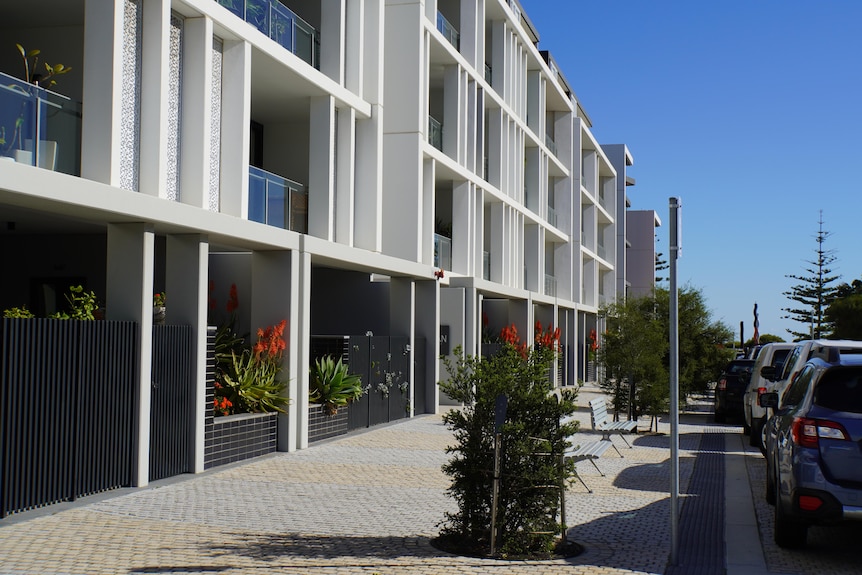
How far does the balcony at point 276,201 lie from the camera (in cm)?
1662

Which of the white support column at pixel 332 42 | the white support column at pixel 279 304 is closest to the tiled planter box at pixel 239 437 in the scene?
the white support column at pixel 279 304

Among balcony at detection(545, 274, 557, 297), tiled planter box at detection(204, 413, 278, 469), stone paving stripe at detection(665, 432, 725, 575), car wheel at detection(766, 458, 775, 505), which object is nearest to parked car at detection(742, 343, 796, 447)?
stone paving stripe at detection(665, 432, 725, 575)

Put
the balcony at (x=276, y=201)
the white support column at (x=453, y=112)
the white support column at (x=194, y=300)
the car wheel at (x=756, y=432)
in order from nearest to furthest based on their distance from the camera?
1. the white support column at (x=194, y=300)
2. the balcony at (x=276, y=201)
3. the car wheel at (x=756, y=432)
4. the white support column at (x=453, y=112)

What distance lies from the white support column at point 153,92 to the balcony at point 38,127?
1209mm

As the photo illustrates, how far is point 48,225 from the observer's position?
48.5 ft

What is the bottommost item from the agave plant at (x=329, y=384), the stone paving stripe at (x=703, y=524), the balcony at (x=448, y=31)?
the stone paving stripe at (x=703, y=524)

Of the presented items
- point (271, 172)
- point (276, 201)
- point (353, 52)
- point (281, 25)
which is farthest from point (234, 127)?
point (271, 172)

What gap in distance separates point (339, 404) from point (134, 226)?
653 cm

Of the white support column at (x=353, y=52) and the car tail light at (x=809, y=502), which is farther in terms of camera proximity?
the white support column at (x=353, y=52)

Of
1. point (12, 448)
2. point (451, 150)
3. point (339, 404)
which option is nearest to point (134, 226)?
point (12, 448)

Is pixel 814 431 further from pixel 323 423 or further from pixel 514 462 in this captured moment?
pixel 323 423

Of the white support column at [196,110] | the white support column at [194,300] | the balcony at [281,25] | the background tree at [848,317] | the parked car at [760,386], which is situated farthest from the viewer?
the background tree at [848,317]

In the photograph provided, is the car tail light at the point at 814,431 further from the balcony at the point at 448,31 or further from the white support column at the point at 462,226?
the white support column at the point at 462,226

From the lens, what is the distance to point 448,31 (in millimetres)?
28375
